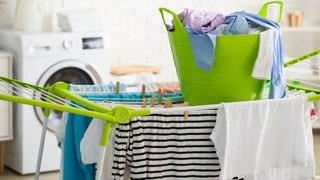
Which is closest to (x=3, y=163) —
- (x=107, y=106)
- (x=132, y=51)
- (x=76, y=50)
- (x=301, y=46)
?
(x=76, y=50)

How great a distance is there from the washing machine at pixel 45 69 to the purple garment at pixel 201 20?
6.72ft

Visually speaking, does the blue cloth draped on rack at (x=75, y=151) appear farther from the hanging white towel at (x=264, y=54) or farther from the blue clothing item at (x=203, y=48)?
the hanging white towel at (x=264, y=54)

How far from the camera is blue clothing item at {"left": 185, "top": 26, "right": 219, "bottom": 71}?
3.11 metres

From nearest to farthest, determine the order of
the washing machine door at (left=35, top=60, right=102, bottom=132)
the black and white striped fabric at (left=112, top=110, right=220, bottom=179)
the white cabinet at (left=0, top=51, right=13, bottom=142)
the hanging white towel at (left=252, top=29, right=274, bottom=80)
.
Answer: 1. the black and white striped fabric at (left=112, top=110, right=220, bottom=179)
2. the hanging white towel at (left=252, top=29, right=274, bottom=80)
3. the white cabinet at (left=0, top=51, right=13, bottom=142)
4. the washing machine door at (left=35, top=60, right=102, bottom=132)

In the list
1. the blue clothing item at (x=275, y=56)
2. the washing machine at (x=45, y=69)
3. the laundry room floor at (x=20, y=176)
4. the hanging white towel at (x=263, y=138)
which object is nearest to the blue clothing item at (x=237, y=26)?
the blue clothing item at (x=275, y=56)

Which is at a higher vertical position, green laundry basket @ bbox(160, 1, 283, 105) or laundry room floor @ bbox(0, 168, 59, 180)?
green laundry basket @ bbox(160, 1, 283, 105)

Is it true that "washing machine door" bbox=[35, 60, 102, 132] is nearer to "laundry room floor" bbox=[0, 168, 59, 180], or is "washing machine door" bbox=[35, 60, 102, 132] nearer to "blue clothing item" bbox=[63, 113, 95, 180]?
"laundry room floor" bbox=[0, 168, 59, 180]

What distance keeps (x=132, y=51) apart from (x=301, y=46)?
6.12ft

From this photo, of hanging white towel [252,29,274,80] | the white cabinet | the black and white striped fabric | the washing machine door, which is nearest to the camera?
the black and white striped fabric

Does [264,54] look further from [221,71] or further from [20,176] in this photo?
[20,176]

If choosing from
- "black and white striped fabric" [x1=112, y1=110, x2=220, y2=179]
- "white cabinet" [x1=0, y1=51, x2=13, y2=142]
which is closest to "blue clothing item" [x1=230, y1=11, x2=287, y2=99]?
"black and white striped fabric" [x1=112, y1=110, x2=220, y2=179]

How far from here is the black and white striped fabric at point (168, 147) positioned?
9.74ft

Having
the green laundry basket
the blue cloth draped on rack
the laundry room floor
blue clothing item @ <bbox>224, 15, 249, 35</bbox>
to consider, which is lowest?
the laundry room floor

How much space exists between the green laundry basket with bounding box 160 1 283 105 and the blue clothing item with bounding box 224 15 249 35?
67 mm
